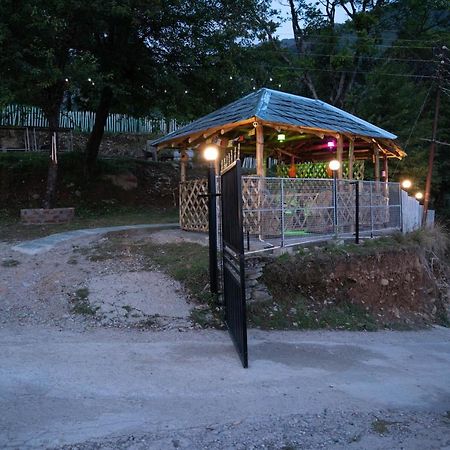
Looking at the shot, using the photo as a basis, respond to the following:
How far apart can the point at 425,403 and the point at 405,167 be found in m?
21.2

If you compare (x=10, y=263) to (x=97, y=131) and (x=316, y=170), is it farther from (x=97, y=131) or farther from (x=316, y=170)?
(x=97, y=131)

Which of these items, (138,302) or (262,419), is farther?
(138,302)

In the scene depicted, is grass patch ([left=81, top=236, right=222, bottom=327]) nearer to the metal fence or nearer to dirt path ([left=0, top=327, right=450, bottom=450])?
dirt path ([left=0, top=327, right=450, bottom=450])

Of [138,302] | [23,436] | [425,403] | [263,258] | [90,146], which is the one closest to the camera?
[23,436]

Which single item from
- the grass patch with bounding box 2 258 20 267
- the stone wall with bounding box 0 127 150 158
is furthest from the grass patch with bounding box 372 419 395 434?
the stone wall with bounding box 0 127 150 158

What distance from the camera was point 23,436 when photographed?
368 cm

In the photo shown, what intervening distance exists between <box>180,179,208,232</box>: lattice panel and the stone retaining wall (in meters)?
3.92

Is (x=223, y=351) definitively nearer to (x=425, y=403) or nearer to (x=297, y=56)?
(x=425, y=403)

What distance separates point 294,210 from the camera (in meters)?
9.19

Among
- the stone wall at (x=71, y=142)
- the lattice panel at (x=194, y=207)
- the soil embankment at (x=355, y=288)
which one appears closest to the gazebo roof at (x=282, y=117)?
the lattice panel at (x=194, y=207)

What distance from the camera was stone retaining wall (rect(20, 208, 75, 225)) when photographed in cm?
1410

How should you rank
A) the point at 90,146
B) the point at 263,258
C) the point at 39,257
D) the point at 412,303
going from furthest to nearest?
the point at 90,146
the point at 412,303
the point at 39,257
the point at 263,258

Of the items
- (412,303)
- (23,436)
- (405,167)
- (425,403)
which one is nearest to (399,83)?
(405,167)

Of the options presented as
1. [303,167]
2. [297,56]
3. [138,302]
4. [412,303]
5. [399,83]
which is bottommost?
[412,303]
